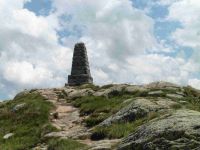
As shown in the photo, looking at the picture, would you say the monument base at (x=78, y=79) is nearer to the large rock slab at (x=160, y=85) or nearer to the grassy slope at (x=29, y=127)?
the large rock slab at (x=160, y=85)

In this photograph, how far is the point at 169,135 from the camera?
13469 mm

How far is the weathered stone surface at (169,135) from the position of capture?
42.2 ft

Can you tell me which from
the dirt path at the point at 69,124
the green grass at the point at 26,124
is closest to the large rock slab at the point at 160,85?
the dirt path at the point at 69,124

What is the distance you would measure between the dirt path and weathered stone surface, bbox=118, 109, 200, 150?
2.48 meters

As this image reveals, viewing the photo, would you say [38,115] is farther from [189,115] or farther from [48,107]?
[189,115]

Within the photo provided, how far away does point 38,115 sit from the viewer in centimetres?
3362

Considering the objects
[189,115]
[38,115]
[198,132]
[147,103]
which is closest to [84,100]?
[38,115]

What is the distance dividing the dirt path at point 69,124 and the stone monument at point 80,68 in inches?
397

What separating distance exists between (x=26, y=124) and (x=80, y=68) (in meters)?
26.6

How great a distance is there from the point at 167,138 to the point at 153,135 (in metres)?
0.68

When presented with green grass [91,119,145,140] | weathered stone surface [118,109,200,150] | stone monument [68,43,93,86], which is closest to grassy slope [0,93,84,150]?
green grass [91,119,145,140]

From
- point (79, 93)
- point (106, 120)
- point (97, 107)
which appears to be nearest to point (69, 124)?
point (97, 107)

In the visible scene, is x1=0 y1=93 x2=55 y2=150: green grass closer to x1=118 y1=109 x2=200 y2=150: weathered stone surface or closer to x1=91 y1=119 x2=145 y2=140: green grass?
x1=91 y1=119 x2=145 y2=140: green grass

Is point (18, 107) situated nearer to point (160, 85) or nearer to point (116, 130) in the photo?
point (160, 85)
